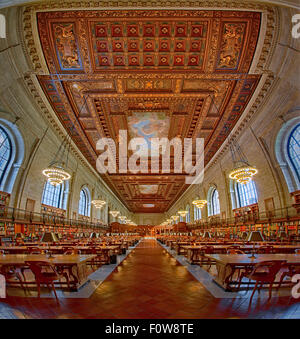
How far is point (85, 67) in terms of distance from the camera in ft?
26.4

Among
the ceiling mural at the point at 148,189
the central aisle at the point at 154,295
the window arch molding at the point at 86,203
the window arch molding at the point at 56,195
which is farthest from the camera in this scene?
the ceiling mural at the point at 148,189

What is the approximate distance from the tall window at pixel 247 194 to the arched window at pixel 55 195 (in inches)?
520

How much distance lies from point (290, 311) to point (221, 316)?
102cm

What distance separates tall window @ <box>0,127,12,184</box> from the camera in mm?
9266

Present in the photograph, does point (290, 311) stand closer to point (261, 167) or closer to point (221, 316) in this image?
point (221, 316)

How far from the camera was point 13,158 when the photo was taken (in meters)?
9.80

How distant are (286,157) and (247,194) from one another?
15.3ft

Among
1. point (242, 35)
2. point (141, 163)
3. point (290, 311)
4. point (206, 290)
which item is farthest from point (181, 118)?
point (290, 311)

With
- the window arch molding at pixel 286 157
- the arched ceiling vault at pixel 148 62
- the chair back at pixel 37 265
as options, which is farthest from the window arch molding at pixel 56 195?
the window arch molding at pixel 286 157

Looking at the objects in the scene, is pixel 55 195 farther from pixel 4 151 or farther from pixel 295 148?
pixel 295 148

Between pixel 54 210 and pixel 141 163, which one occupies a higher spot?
pixel 141 163

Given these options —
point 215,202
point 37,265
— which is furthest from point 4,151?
point 215,202

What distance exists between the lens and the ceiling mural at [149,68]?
663cm

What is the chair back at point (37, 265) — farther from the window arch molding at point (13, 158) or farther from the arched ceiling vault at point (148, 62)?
the window arch molding at point (13, 158)
